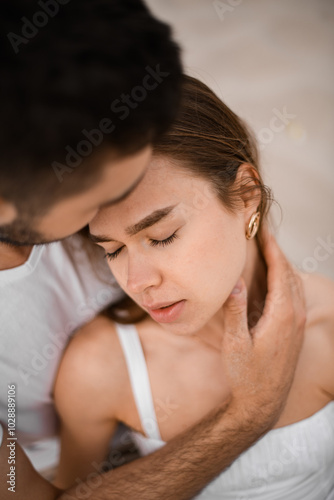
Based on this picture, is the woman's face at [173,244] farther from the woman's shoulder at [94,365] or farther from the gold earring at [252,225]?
the woman's shoulder at [94,365]

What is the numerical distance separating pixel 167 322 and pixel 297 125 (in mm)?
1773

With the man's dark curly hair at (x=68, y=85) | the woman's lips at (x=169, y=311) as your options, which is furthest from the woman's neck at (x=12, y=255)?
the man's dark curly hair at (x=68, y=85)

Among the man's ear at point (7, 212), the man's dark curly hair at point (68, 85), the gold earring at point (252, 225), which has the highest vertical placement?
the man's dark curly hair at point (68, 85)

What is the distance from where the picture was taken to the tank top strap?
1.32 metres

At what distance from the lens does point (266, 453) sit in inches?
51.3

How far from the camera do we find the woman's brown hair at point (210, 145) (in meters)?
1.05

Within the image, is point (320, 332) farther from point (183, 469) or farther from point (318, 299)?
point (183, 469)

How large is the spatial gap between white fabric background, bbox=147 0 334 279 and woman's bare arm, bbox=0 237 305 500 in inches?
45.9

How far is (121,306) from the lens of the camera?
55.1 inches

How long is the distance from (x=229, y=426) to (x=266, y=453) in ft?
0.60

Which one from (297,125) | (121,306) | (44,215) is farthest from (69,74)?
(297,125)

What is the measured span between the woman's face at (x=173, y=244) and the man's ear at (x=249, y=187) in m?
0.06

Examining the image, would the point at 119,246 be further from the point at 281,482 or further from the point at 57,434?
the point at 281,482

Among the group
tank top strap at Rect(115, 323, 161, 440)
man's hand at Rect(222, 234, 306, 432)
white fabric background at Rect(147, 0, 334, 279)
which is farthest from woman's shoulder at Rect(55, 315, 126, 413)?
white fabric background at Rect(147, 0, 334, 279)
